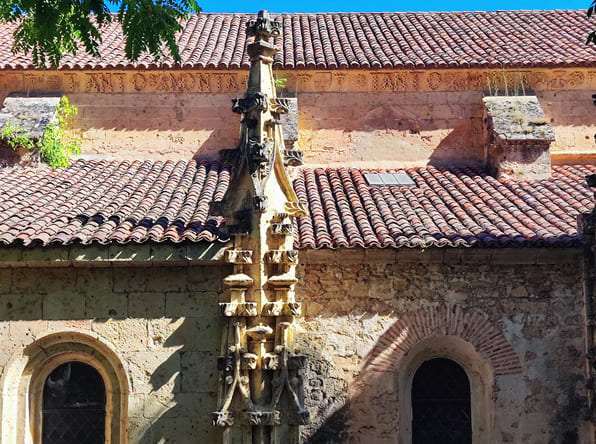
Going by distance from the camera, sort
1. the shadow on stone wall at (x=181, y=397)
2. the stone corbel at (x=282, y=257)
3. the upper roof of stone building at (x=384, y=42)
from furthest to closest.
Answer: the upper roof of stone building at (x=384, y=42) → the shadow on stone wall at (x=181, y=397) → the stone corbel at (x=282, y=257)

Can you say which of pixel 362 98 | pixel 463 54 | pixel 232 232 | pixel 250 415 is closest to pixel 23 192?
pixel 232 232

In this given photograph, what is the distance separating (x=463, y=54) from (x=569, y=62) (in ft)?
6.22

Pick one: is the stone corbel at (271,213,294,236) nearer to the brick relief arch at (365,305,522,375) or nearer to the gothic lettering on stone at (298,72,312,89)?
the brick relief arch at (365,305,522,375)

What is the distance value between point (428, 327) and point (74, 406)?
4690 mm

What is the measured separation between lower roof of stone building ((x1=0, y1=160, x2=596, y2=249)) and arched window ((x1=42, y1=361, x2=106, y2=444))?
1.91 metres

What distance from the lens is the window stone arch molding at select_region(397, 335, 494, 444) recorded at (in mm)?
10820

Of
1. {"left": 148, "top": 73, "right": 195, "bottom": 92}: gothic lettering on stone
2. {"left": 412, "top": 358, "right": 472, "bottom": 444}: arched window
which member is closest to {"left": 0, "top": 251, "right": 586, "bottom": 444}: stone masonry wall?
{"left": 412, "top": 358, "right": 472, "bottom": 444}: arched window

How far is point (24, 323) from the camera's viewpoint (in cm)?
1009

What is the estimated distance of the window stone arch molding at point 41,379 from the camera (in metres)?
10.1

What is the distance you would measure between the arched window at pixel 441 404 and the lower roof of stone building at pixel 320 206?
1.96 m

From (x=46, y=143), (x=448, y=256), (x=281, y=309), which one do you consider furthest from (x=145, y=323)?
(x=46, y=143)

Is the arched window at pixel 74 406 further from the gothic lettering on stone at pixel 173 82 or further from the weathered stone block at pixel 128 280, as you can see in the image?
the gothic lettering on stone at pixel 173 82

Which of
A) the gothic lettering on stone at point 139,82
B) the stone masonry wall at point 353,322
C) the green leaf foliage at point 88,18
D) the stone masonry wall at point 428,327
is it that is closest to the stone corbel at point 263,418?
the stone masonry wall at point 353,322

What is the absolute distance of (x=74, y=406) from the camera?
34.5 feet
